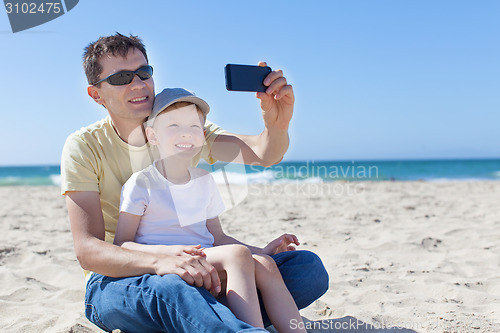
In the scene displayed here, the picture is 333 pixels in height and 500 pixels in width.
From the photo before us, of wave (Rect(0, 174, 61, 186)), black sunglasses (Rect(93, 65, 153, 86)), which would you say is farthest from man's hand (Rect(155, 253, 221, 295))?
wave (Rect(0, 174, 61, 186))

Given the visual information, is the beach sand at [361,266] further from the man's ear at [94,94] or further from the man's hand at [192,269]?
the man's ear at [94,94]

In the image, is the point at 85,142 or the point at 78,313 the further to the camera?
the point at 78,313

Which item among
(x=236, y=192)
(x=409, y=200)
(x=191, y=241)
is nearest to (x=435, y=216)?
(x=409, y=200)

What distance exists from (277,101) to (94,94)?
1002 millimetres

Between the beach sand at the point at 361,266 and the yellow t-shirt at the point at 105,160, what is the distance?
2.32 ft

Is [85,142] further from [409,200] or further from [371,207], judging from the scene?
[409,200]

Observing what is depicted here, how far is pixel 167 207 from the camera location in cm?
204

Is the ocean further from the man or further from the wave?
the man

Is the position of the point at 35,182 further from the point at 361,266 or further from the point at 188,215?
the point at 188,215

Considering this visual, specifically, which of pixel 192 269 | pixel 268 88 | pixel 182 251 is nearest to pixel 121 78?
pixel 268 88

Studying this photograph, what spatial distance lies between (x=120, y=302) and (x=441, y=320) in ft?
5.48

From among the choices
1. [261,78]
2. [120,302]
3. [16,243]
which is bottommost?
[16,243]

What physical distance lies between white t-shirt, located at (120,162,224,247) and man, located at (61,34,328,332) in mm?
190

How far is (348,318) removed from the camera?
8.11 feet
